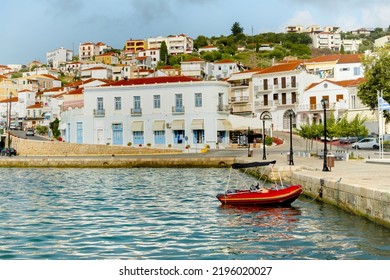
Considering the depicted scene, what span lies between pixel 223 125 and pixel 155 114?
296 inches

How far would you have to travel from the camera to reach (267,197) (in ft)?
66.0

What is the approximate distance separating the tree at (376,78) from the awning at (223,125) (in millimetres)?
14820

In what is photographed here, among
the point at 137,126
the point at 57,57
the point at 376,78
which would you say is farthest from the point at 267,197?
the point at 57,57

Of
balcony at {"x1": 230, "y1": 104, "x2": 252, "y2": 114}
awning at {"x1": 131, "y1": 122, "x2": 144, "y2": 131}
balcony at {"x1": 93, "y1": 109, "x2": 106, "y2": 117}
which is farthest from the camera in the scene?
balcony at {"x1": 230, "y1": 104, "x2": 252, "y2": 114}

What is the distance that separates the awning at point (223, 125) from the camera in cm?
5822

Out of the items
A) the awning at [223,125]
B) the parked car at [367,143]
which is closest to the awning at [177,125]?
the awning at [223,125]

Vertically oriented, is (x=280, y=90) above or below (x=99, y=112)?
above

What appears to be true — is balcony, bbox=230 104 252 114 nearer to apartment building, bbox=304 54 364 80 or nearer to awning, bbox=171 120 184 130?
apartment building, bbox=304 54 364 80

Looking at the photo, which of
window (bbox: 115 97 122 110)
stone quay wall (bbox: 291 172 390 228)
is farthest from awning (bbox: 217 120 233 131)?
stone quay wall (bbox: 291 172 390 228)

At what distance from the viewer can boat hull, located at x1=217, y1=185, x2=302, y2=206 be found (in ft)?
65.9

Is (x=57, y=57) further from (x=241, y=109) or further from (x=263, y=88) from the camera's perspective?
(x=263, y=88)

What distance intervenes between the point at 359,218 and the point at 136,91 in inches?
1846

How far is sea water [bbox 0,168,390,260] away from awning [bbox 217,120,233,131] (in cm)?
3175
